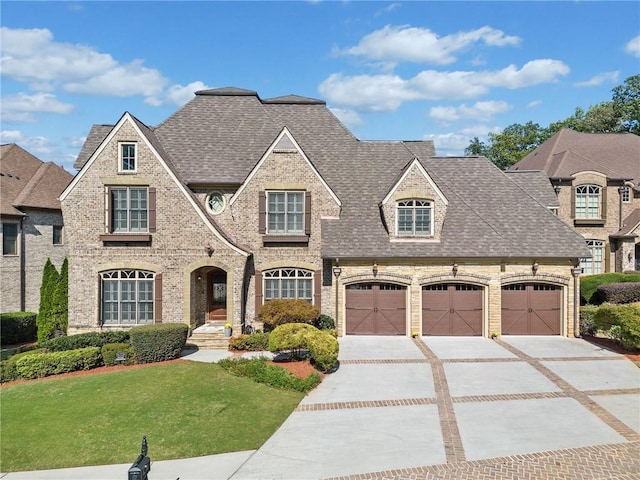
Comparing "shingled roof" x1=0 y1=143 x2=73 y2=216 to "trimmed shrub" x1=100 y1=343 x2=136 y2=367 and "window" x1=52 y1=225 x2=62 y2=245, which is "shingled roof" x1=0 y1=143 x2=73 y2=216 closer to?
"window" x1=52 y1=225 x2=62 y2=245

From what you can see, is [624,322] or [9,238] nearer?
[624,322]

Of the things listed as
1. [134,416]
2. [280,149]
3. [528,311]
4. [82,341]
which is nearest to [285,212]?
[280,149]

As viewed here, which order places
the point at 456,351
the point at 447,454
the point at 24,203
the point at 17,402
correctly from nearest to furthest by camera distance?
the point at 447,454 < the point at 17,402 < the point at 456,351 < the point at 24,203

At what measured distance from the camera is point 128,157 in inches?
774

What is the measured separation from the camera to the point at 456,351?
1788 centimetres

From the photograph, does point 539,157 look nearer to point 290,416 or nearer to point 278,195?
point 278,195

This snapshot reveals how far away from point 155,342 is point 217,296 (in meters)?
5.47

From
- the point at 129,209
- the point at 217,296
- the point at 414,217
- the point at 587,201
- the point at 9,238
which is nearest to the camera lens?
the point at 129,209

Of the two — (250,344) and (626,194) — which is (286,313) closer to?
(250,344)

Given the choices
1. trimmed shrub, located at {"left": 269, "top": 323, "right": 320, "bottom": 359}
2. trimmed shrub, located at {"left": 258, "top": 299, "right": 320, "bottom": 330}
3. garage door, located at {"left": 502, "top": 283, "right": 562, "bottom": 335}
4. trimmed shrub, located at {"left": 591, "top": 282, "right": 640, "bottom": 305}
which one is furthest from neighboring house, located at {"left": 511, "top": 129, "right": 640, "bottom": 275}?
trimmed shrub, located at {"left": 269, "top": 323, "right": 320, "bottom": 359}

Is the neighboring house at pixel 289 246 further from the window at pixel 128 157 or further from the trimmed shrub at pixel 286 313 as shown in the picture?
the trimmed shrub at pixel 286 313

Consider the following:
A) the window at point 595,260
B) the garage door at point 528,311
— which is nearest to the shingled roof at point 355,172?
the garage door at point 528,311

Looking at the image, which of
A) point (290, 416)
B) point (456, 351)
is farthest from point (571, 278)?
point (290, 416)

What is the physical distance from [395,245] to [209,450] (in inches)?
520
